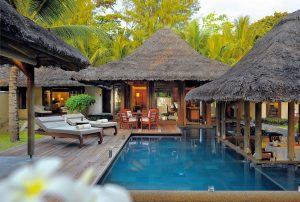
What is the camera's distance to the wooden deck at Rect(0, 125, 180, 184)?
6270 millimetres

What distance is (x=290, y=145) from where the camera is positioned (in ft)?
26.4

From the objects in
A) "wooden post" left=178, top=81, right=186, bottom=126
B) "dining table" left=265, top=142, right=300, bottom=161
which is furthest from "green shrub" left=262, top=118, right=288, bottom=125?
"dining table" left=265, top=142, right=300, bottom=161

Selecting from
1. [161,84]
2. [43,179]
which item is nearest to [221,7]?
[161,84]

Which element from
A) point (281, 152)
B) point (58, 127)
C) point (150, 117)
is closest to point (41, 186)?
point (281, 152)

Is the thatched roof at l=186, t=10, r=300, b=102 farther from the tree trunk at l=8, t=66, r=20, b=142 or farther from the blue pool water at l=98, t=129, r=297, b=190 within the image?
the tree trunk at l=8, t=66, r=20, b=142

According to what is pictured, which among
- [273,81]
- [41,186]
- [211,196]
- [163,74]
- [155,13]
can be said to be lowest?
[211,196]

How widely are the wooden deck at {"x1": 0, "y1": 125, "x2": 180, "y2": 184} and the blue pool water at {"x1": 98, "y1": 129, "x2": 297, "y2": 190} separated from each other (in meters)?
0.31

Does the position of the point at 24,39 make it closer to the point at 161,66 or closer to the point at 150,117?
the point at 150,117

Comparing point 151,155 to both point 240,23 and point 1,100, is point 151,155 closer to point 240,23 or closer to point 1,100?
point 1,100

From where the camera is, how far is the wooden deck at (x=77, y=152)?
627 centimetres

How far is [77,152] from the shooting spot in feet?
26.7

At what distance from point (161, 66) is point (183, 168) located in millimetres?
8917

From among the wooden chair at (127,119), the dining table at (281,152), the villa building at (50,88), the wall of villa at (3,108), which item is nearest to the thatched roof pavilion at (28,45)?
the wall of villa at (3,108)

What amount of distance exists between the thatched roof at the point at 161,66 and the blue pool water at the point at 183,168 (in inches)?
175
